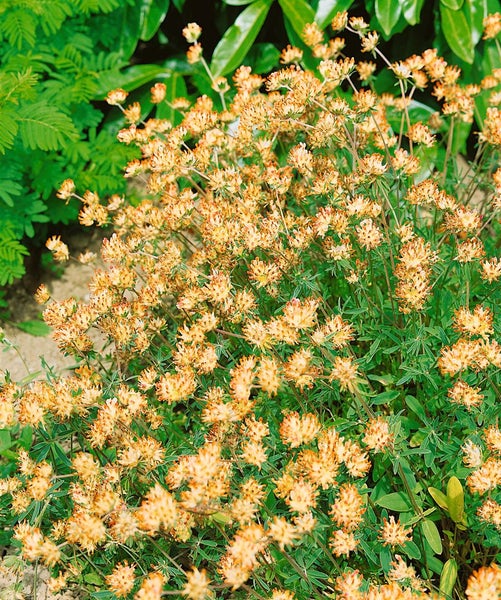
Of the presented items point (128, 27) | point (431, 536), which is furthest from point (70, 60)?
point (431, 536)

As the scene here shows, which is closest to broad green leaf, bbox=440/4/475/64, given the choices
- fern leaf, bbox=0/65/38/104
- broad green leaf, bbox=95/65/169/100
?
broad green leaf, bbox=95/65/169/100

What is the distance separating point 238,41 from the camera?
3379 mm

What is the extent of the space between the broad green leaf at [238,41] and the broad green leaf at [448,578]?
2591 mm

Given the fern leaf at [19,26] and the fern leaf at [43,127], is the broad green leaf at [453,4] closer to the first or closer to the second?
the fern leaf at [43,127]

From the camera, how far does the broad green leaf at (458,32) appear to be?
125 inches

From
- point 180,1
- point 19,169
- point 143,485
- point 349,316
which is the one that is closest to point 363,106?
point 349,316

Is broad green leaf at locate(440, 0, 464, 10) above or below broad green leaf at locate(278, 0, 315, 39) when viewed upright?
above

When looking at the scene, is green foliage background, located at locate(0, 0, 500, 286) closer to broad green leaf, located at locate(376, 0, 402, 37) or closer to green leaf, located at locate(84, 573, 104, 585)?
broad green leaf, located at locate(376, 0, 402, 37)

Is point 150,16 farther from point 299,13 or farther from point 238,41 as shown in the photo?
point 299,13

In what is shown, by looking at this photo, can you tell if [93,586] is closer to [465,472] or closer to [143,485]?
[143,485]

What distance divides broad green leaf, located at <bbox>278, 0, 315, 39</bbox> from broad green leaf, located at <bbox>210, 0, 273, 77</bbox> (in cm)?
17

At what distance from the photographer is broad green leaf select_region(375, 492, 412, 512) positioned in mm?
1682

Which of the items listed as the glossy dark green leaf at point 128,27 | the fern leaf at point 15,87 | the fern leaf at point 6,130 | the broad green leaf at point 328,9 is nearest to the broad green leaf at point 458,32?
the broad green leaf at point 328,9

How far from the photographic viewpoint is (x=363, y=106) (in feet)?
6.56
